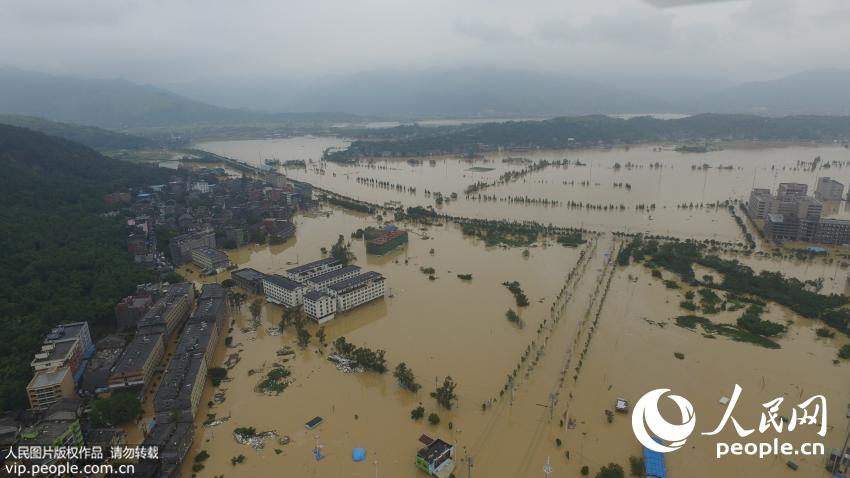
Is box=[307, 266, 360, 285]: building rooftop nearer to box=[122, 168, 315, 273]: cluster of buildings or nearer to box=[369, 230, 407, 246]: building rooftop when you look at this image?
box=[369, 230, 407, 246]: building rooftop

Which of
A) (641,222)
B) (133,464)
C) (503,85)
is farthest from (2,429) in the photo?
(503,85)

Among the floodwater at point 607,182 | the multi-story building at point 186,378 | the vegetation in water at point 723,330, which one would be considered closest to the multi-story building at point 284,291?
the multi-story building at point 186,378

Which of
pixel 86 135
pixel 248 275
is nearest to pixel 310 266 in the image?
pixel 248 275

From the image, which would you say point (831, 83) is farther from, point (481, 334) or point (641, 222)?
point (481, 334)

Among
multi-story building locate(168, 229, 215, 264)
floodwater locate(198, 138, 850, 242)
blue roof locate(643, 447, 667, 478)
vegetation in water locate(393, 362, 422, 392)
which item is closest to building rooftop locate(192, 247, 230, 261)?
multi-story building locate(168, 229, 215, 264)

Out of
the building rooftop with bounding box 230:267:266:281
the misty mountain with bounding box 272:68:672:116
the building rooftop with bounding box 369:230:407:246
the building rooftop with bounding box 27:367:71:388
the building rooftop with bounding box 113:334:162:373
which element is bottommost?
the building rooftop with bounding box 113:334:162:373

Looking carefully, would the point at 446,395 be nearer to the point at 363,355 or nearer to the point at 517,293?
the point at 363,355
